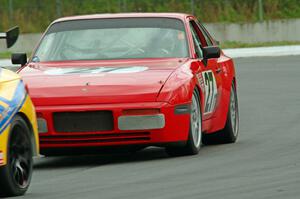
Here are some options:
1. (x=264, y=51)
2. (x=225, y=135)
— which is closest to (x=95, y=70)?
(x=225, y=135)

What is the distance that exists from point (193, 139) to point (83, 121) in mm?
1137

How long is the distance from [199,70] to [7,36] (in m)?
3.01

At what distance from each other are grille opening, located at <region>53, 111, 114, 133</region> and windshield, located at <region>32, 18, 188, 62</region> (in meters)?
1.46

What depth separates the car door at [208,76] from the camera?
12.6 meters

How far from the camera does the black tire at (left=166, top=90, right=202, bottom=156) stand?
11758 mm

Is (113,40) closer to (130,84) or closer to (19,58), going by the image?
(19,58)

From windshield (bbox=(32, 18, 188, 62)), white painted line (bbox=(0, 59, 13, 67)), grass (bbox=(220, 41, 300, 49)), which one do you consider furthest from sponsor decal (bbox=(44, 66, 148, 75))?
grass (bbox=(220, 41, 300, 49))

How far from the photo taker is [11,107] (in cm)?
896

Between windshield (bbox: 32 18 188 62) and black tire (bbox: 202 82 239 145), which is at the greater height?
windshield (bbox: 32 18 188 62)

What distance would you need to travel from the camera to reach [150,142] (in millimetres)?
11414

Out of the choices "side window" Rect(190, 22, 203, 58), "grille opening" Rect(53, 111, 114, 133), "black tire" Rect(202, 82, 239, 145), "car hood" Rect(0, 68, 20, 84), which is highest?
"car hood" Rect(0, 68, 20, 84)

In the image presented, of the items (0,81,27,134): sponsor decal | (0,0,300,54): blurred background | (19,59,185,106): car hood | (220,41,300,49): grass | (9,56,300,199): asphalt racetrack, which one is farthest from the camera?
(0,0,300,54): blurred background

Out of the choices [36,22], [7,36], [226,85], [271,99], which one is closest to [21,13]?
[36,22]

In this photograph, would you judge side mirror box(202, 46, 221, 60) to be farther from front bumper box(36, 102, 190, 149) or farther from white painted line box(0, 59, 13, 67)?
white painted line box(0, 59, 13, 67)
